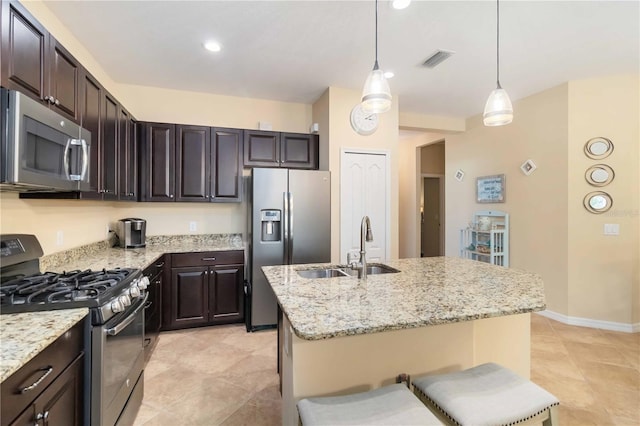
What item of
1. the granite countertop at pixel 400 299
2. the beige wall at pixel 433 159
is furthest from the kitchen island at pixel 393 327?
the beige wall at pixel 433 159

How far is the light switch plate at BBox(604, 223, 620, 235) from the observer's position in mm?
3354

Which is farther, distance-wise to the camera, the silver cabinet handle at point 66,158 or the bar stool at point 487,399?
the silver cabinet handle at point 66,158

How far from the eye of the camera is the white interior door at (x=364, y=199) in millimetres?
3701

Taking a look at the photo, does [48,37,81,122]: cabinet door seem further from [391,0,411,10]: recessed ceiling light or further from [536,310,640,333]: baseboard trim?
[536,310,640,333]: baseboard trim

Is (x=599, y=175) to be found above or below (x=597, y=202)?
above

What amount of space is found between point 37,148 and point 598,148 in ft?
15.9

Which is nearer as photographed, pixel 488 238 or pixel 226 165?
pixel 226 165

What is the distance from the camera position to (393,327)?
44.1 inches

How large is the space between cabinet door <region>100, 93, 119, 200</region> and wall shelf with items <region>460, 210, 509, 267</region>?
4.38 metres

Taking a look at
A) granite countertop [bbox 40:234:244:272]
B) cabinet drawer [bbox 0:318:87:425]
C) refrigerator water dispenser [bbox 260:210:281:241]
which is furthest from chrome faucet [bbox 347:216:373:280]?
granite countertop [bbox 40:234:244:272]

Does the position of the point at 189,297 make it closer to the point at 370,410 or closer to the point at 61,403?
the point at 61,403

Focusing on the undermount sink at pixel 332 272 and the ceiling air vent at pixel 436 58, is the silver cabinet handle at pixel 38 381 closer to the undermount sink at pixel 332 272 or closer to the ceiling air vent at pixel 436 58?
the undermount sink at pixel 332 272

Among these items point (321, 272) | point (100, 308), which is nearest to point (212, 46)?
point (321, 272)

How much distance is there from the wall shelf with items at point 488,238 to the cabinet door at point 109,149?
438 cm
